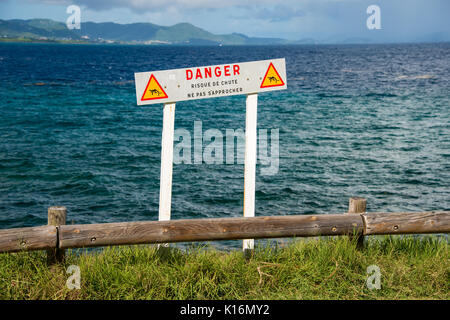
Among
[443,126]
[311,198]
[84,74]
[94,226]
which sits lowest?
[311,198]

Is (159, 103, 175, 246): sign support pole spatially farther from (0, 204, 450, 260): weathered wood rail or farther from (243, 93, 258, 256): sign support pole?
(243, 93, 258, 256): sign support pole

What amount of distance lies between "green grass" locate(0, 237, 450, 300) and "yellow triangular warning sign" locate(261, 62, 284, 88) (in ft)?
6.29

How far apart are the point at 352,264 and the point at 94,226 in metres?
2.74

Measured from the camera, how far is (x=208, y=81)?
18.4 feet

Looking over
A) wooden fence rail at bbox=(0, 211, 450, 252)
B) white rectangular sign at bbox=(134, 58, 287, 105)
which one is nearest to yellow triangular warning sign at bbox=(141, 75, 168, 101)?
white rectangular sign at bbox=(134, 58, 287, 105)

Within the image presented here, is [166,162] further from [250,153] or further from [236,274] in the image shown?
[236,274]

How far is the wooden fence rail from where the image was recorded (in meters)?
4.62

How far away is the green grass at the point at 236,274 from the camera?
4.55 meters

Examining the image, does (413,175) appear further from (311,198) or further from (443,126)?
(443,126)

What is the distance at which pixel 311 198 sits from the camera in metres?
15.2

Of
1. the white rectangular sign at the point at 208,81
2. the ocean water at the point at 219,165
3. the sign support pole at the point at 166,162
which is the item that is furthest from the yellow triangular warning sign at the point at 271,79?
the ocean water at the point at 219,165

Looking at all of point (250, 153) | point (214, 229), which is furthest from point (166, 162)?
point (214, 229)

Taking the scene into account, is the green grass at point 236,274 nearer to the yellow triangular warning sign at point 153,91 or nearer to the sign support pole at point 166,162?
the sign support pole at point 166,162
